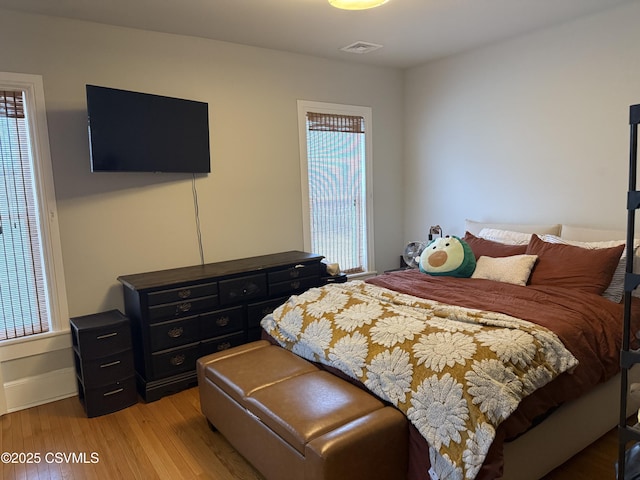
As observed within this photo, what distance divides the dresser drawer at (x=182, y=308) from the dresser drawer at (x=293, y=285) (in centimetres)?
50

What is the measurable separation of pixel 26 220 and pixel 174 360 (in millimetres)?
1379

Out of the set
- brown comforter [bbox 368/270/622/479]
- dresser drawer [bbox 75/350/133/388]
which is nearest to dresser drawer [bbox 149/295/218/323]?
dresser drawer [bbox 75/350/133/388]

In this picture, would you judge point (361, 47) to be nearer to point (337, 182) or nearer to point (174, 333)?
point (337, 182)

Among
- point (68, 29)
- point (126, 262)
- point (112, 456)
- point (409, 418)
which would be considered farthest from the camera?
point (126, 262)

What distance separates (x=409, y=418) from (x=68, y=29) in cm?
323

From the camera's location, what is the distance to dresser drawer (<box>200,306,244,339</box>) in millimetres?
3178

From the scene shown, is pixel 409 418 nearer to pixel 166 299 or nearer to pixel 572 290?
pixel 572 290

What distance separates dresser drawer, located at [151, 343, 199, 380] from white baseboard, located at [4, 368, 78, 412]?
2.21ft

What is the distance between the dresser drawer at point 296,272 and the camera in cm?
353

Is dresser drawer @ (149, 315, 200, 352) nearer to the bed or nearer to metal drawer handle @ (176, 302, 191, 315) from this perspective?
metal drawer handle @ (176, 302, 191, 315)

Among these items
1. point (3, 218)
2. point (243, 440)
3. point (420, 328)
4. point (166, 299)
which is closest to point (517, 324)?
point (420, 328)

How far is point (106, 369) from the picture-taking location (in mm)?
2846

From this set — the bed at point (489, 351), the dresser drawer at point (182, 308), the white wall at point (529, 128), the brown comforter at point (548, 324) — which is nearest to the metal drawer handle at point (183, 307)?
the dresser drawer at point (182, 308)

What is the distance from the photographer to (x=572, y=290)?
9.05 ft
